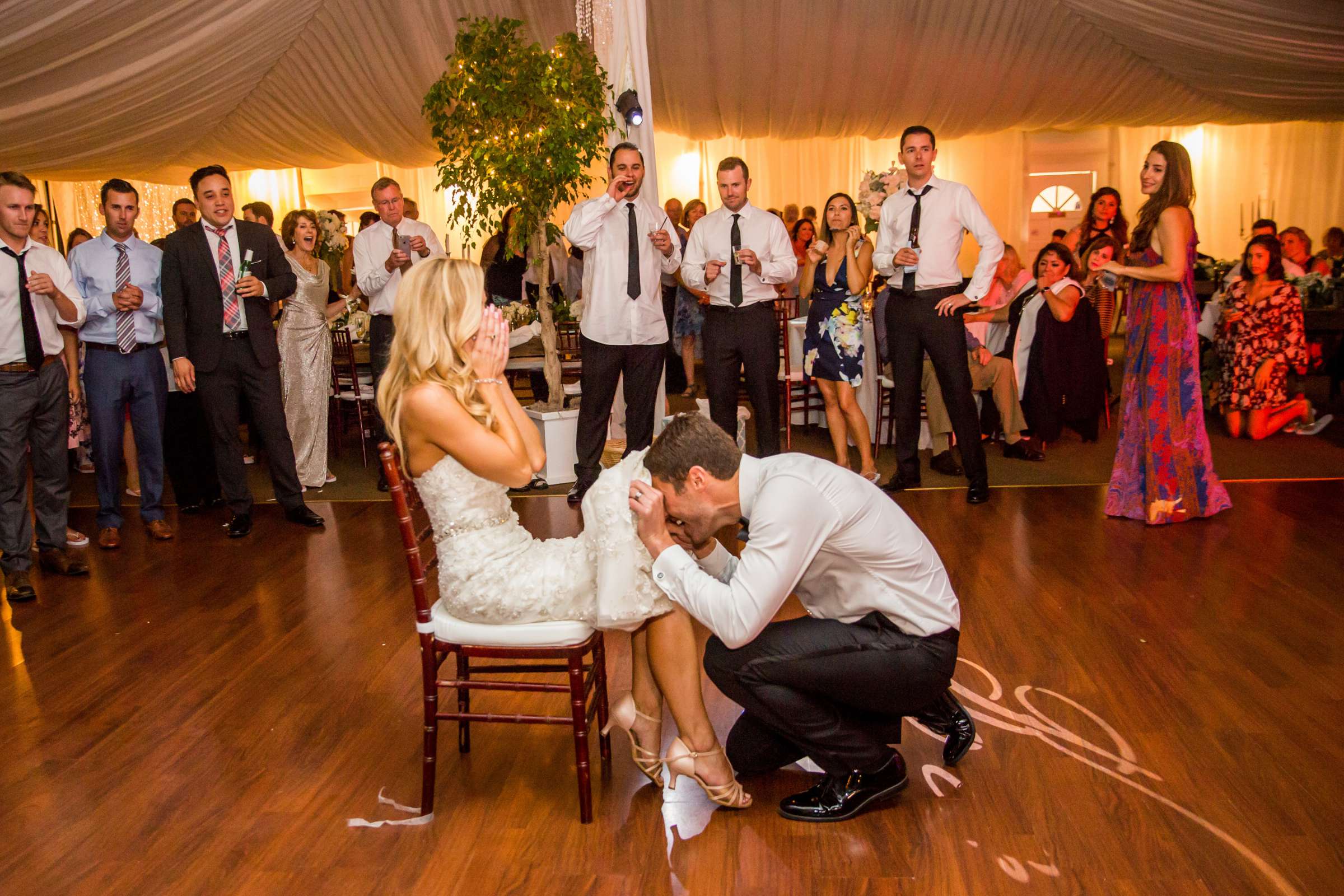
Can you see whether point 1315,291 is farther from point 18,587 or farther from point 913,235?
point 18,587

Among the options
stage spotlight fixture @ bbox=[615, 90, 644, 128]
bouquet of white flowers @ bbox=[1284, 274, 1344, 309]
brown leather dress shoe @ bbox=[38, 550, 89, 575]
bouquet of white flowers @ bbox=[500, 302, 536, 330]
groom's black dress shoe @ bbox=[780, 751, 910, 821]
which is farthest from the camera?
bouquet of white flowers @ bbox=[1284, 274, 1344, 309]

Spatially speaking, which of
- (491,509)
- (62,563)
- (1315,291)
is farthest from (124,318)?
(1315,291)

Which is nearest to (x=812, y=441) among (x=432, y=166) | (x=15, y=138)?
(x=15, y=138)

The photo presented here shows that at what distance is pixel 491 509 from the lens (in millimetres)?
2447

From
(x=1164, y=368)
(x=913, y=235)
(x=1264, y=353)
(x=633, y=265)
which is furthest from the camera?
(x=1264, y=353)

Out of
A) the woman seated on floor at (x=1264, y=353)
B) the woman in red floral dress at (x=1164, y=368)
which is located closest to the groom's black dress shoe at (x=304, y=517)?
the woman in red floral dress at (x=1164, y=368)

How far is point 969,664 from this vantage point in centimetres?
319

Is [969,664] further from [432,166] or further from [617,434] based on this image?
[432,166]

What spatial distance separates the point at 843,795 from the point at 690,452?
2.92 ft

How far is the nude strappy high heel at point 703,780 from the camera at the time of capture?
237 cm

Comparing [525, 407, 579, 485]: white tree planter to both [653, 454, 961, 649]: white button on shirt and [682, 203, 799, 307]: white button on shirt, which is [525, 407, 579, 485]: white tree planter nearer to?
[682, 203, 799, 307]: white button on shirt

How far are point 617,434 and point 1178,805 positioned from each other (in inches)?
163

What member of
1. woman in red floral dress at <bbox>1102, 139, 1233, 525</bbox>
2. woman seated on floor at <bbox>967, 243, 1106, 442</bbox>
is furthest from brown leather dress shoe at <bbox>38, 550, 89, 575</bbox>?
woman seated on floor at <bbox>967, 243, 1106, 442</bbox>

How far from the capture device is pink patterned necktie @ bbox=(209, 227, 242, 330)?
475 cm
